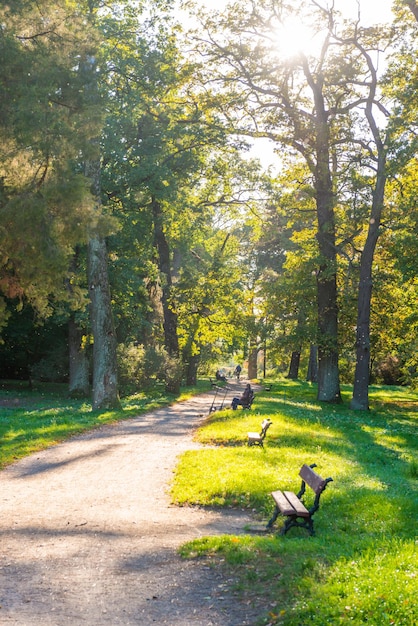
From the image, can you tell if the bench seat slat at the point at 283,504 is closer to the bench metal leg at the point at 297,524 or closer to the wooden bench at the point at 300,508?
the wooden bench at the point at 300,508

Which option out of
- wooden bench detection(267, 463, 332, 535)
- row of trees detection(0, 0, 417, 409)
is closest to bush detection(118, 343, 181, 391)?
row of trees detection(0, 0, 417, 409)

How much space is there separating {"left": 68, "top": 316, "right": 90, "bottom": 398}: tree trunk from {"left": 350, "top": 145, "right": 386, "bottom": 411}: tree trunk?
13.9 m

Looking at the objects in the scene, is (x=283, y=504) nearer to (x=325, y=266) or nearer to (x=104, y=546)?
(x=104, y=546)

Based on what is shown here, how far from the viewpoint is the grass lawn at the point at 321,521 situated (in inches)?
217

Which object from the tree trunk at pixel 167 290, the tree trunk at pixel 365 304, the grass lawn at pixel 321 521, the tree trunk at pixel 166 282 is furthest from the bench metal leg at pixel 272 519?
the tree trunk at pixel 166 282

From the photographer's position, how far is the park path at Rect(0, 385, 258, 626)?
5898 mm

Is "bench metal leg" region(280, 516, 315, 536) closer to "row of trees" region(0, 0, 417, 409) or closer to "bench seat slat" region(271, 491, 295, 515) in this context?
"bench seat slat" region(271, 491, 295, 515)

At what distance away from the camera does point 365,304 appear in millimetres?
25859

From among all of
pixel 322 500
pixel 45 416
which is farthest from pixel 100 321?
pixel 322 500

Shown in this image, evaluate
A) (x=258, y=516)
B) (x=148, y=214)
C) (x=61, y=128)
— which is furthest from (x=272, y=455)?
(x=148, y=214)

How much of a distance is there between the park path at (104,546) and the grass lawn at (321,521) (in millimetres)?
390

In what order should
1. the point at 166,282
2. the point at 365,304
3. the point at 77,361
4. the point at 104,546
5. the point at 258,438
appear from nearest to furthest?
the point at 104,546
the point at 258,438
the point at 365,304
the point at 166,282
the point at 77,361

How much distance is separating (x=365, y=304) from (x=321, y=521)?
18328mm

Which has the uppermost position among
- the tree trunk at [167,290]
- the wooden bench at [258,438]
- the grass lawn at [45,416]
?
the tree trunk at [167,290]
